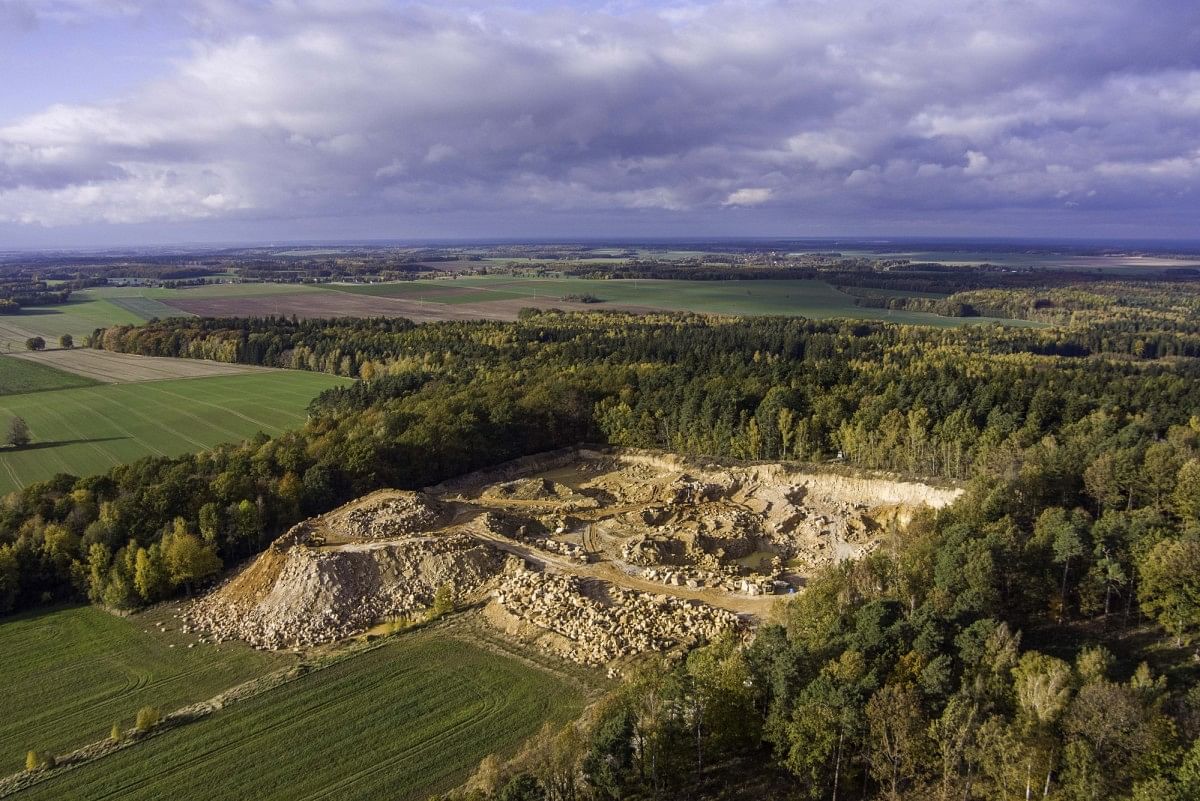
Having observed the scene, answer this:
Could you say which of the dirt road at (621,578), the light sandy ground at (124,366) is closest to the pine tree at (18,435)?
the light sandy ground at (124,366)

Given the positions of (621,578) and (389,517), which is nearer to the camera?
(621,578)

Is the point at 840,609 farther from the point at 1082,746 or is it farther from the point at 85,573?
the point at 85,573

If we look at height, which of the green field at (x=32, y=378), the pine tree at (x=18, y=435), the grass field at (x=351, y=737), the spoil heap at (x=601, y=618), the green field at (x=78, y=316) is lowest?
the grass field at (x=351, y=737)

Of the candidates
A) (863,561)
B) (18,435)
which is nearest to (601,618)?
(863,561)

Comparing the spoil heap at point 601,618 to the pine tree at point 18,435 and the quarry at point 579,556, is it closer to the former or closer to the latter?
the quarry at point 579,556

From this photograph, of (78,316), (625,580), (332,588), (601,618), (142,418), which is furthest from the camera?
(78,316)

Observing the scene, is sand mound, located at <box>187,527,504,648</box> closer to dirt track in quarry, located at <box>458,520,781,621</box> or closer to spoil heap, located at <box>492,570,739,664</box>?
dirt track in quarry, located at <box>458,520,781,621</box>

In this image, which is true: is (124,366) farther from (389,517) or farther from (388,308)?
(389,517)
